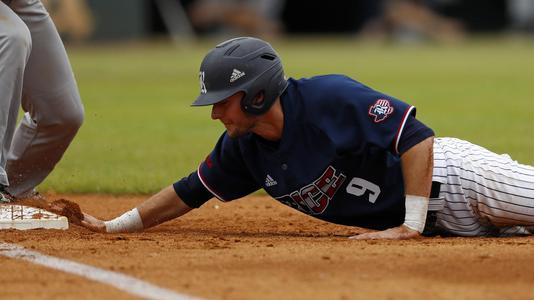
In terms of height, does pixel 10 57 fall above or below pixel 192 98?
above

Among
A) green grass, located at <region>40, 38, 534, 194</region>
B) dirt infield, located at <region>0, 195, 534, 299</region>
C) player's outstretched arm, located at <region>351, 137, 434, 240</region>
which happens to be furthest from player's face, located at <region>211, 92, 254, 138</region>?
green grass, located at <region>40, 38, 534, 194</region>

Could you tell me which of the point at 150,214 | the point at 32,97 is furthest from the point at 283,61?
the point at 150,214

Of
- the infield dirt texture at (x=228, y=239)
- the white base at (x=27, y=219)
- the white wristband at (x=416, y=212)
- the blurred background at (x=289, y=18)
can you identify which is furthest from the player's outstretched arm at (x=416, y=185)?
the blurred background at (x=289, y=18)

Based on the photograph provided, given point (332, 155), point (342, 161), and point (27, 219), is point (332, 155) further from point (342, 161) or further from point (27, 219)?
point (27, 219)

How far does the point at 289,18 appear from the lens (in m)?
38.7

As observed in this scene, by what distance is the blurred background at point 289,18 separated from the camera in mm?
29859

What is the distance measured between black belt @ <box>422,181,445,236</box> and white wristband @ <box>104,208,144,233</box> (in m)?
1.51

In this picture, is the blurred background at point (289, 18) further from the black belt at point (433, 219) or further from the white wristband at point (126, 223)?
the black belt at point (433, 219)

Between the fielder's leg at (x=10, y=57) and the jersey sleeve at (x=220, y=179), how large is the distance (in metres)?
1.04

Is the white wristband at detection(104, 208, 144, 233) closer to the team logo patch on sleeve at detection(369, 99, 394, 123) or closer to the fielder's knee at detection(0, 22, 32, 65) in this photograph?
the fielder's knee at detection(0, 22, 32, 65)

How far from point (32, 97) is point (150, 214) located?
123 centimetres

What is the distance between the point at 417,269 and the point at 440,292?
1.34 feet

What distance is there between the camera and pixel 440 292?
169 inches

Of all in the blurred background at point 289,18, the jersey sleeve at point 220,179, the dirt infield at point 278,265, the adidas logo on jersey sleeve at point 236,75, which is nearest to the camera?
the dirt infield at point 278,265
